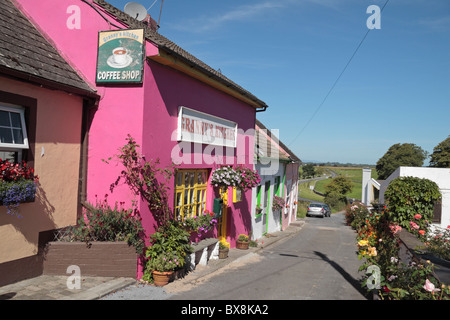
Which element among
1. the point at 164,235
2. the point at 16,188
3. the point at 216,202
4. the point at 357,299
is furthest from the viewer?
the point at 216,202

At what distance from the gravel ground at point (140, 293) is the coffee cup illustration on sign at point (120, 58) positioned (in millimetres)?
4224

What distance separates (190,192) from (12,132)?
14.1 feet

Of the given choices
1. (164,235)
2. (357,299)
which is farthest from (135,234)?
(357,299)

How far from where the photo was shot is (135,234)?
648cm

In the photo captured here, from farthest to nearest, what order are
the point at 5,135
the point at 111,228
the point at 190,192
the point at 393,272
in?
the point at 190,192 < the point at 111,228 < the point at 5,135 < the point at 393,272

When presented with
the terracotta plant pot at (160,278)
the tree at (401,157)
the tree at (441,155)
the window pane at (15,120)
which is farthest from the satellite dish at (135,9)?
the tree at (401,157)

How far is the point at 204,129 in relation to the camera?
8.95 meters

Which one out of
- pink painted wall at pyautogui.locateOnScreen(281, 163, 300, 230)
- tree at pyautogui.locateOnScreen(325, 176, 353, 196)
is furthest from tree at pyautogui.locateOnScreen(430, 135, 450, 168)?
pink painted wall at pyautogui.locateOnScreen(281, 163, 300, 230)

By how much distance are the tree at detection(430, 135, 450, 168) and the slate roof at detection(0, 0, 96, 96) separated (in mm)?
50927

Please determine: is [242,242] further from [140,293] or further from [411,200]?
[140,293]

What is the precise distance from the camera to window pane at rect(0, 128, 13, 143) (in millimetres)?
5465

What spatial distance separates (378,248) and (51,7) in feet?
29.1

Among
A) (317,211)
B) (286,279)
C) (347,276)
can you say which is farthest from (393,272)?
(317,211)
